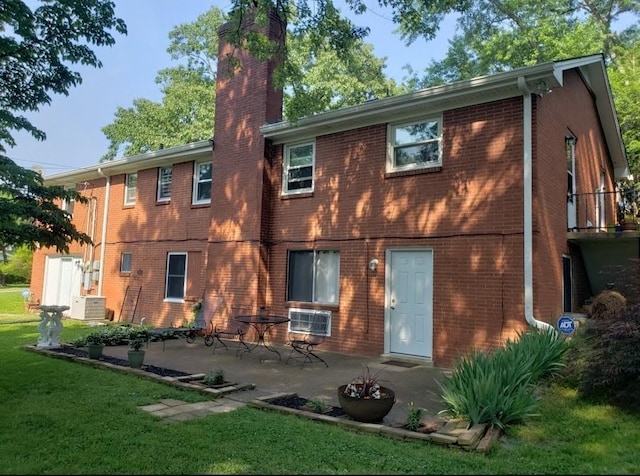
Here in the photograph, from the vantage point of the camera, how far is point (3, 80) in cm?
629

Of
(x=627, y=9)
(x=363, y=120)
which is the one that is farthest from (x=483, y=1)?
(x=363, y=120)

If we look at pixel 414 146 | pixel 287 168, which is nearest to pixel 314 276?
pixel 287 168

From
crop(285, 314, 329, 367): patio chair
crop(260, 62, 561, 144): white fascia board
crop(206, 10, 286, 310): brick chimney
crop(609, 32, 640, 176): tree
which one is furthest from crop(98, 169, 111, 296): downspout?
crop(609, 32, 640, 176): tree

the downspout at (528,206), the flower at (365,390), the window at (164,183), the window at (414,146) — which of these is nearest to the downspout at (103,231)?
the window at (164,183)

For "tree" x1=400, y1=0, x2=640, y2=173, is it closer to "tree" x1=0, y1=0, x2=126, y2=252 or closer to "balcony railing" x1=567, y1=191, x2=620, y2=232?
"balcony railing" x1=567, y1=191, x2=620, y2=232

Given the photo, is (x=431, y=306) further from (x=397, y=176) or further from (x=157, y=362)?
(x=157, y=362)

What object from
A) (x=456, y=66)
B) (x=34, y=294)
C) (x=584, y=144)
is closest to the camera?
(x=584, y=144)

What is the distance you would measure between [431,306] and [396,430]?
4708mm

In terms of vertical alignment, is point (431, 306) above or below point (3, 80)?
below

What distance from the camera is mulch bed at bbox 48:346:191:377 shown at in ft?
26.5

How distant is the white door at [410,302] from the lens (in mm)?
9633

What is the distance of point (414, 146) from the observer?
10.2 meters

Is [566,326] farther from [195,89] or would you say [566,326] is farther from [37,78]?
[195,89]

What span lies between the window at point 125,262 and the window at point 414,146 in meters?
10.1
